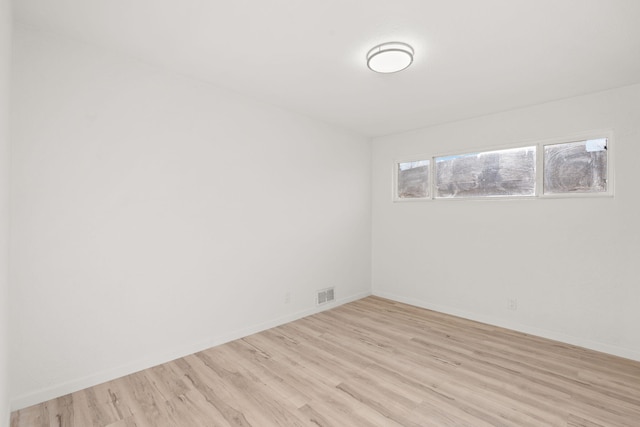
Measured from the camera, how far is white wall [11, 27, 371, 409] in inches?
80.9

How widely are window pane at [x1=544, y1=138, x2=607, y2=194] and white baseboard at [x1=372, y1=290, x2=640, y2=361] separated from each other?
5.05 feet

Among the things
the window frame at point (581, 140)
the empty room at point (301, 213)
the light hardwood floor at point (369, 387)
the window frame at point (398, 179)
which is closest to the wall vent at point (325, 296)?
the empty room at point (301, 213)

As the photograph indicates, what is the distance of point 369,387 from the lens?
7.58 ft

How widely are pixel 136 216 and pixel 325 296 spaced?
2.56m

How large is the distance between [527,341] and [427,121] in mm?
2827

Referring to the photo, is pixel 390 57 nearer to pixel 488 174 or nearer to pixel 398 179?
pixel 488 174

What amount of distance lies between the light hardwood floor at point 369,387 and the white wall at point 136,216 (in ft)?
0.94

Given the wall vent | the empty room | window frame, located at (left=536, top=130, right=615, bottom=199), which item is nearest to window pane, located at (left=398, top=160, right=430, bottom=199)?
the empty room

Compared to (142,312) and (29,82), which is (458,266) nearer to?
(142,312)

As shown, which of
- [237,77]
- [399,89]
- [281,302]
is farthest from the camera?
[281,302]

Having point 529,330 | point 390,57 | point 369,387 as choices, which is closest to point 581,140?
point 529,330

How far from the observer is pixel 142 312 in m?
2.52

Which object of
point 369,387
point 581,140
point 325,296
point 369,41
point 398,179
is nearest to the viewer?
point 369,41

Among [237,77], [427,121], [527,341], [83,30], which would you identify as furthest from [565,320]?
[83,30]
